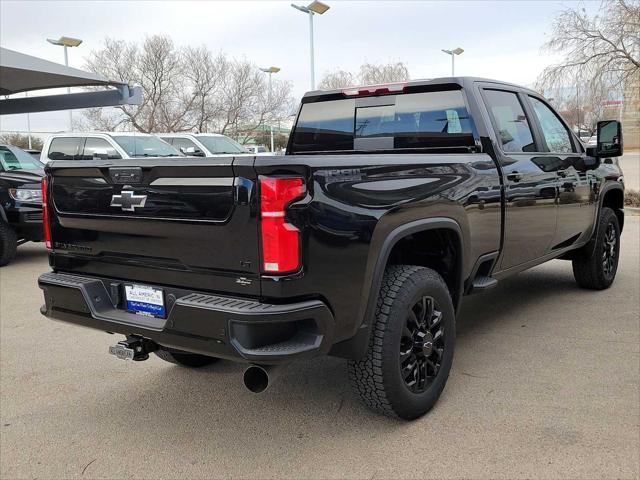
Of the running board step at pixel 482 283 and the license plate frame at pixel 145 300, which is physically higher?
the license plate frame at pixel 145 300

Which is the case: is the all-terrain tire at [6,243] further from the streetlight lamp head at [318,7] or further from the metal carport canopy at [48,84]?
the streetlight lamp head at [318,7]

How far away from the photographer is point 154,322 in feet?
9.07

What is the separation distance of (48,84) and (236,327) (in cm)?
1174

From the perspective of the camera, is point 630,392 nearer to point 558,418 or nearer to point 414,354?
point 558,418

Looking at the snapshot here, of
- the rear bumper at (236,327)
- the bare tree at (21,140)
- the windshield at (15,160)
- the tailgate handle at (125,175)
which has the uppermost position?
the bare tree at (21,140)

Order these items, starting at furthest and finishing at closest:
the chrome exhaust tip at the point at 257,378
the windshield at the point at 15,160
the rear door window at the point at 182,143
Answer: the rear door window at the point at 182,143 < the windshield at the point at 15,160 < the chrome exhaust tip at the point at 257,378

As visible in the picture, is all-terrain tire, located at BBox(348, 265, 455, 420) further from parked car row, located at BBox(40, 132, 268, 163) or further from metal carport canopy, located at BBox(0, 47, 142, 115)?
metal carport canopy, located at BBox(0, 47, 142, 115)

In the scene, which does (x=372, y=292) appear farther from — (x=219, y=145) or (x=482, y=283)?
(x=219, y=145)

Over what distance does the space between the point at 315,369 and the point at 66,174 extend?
6.50 ft

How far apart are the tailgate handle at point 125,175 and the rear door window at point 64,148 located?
10.0 metres

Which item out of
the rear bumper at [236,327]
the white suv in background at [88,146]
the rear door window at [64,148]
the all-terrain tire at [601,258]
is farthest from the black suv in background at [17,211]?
the all-terrain tire at [601,258]

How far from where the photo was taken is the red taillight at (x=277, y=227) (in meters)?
2.41

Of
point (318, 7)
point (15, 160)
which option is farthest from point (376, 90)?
point (318, 7)

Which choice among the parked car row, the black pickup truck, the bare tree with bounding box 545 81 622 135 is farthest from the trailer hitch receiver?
the bare tree with bounding box 545 81 622 135
